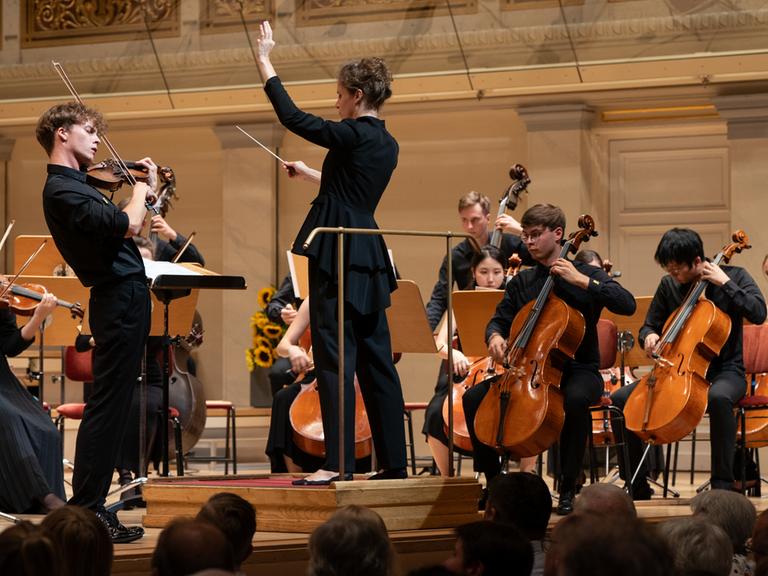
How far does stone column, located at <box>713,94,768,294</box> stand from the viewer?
757 centimetres

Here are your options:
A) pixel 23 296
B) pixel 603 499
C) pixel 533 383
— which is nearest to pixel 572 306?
pixel 533 383

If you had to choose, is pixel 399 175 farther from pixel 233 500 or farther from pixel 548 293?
pixel 233 500

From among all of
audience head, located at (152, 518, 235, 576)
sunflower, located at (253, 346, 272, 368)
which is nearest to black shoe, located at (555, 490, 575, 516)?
audience head, located at (152, 518, 235, 576)

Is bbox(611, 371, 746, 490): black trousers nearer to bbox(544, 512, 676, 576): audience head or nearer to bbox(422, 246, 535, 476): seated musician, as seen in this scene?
bbox(422, 246, 535, 476): seated musician

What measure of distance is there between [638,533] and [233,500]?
137cm

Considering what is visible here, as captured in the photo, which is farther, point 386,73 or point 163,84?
point 163,84

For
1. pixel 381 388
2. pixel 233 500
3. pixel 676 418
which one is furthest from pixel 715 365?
pixel 233 500

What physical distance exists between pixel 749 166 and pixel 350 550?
226 inches

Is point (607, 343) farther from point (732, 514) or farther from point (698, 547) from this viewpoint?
point (698, 547)

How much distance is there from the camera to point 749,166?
7.63 metres

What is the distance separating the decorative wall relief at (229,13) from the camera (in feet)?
28.5

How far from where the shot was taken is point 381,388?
4020 millimetres

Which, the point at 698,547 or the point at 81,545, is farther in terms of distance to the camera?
the point at 698,547

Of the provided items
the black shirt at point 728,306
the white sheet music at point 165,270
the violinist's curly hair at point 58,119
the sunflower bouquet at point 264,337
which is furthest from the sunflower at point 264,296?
the violinist's curly hair at point 58,119
